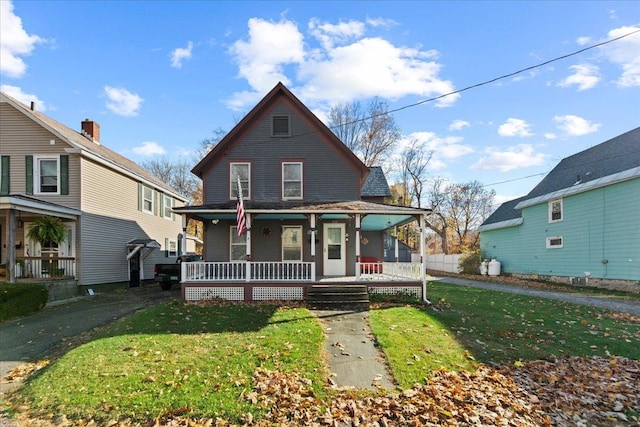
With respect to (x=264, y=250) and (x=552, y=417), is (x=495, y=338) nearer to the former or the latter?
(x=552, y=417)

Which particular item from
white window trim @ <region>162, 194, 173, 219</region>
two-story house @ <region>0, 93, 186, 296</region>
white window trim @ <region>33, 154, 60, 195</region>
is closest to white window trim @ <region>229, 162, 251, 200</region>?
two-story house @ <region>0, 93, 186, 296</region>

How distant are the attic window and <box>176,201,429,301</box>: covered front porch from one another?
12.0 feet

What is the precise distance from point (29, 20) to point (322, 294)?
1362cm

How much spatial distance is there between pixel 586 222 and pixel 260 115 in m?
16.5

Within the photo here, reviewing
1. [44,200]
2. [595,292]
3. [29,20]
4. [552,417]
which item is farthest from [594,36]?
[44,200]

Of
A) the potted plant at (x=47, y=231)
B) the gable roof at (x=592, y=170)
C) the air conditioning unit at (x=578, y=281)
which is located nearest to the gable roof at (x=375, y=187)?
the gable roof at (x=592, y=170)

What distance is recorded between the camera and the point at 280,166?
1507cm

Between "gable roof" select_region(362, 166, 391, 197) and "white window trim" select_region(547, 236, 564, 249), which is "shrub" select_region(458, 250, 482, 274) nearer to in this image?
"white window trim" select_region(547, 236, 564, 249)

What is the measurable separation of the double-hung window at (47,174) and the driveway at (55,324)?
4.88 m

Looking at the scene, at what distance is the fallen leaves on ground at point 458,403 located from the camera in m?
4.70

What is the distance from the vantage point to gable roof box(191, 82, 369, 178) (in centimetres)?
1478

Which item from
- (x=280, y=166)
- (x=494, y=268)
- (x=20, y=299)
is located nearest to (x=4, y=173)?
(x=20, y=299)

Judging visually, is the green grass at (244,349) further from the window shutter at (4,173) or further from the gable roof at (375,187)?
the window shutter at (4,173)

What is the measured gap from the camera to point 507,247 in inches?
982
